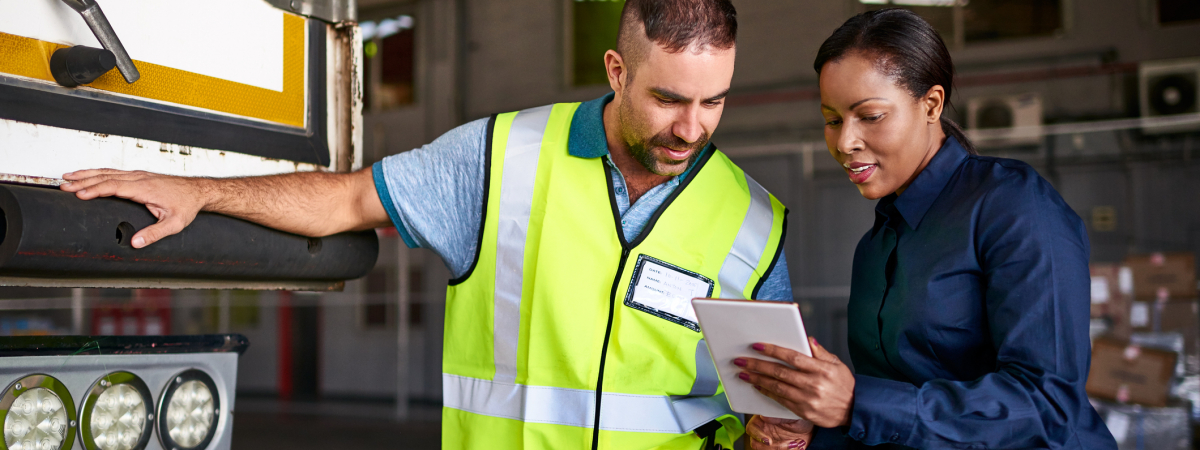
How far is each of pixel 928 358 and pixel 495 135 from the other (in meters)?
0.92

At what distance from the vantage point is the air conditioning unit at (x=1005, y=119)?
6.06 metres

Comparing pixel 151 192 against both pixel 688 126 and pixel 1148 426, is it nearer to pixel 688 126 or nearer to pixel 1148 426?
pixel 688 126

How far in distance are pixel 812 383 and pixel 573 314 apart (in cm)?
54

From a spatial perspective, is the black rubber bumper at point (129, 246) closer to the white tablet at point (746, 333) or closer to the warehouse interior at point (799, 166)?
the white tablet at point (746, 333)

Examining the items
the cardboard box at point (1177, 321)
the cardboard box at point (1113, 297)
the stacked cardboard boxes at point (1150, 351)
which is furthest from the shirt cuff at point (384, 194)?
the cardboard box at point (1177, 321)

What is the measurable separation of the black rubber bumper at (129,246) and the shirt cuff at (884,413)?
0.99 metres

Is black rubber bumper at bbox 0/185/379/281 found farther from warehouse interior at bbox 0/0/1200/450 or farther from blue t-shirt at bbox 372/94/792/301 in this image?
warehouse interior at bbox 0/0/1200/450

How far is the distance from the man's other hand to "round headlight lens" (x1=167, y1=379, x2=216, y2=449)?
0.98ft

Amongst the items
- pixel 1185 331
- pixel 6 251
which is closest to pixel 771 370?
pixel 6 251

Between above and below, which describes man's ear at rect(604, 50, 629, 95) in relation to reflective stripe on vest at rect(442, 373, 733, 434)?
above

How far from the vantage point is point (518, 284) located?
1605 mm

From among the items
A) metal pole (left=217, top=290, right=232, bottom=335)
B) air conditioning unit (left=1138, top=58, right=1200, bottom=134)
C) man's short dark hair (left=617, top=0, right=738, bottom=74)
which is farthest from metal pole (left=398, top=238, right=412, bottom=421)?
man's short dark hair (left=617, top=0, right=738, bottom=74)

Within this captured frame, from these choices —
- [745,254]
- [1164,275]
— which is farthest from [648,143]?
[1164,275]

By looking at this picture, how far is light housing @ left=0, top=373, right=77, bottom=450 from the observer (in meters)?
1.08
